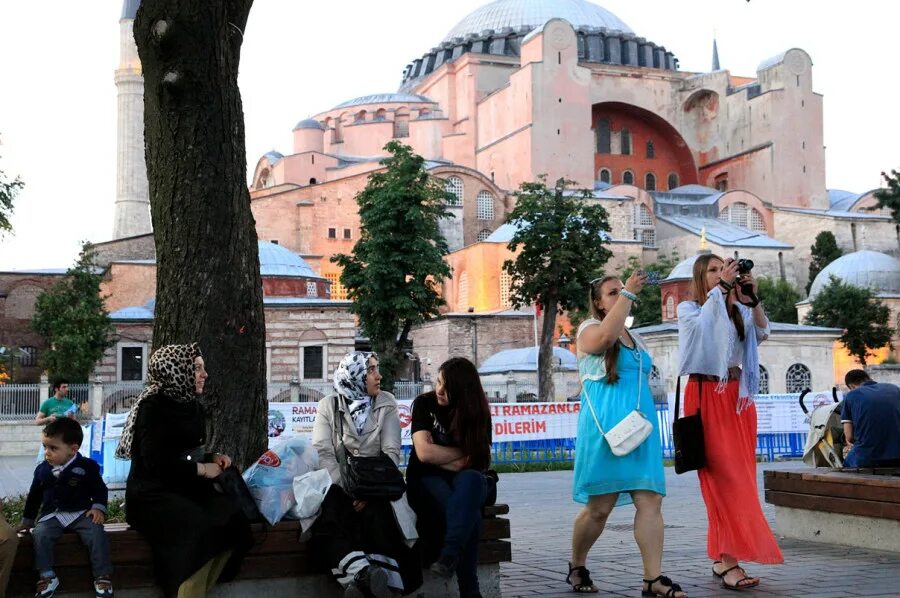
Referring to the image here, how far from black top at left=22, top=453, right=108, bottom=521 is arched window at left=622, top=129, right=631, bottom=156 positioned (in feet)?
206

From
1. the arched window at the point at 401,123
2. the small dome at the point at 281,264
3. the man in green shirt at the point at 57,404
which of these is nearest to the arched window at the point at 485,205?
the arched window at the point at 401,123

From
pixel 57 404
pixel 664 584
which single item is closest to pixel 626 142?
pixel 57 404

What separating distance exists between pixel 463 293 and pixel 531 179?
9.24 m

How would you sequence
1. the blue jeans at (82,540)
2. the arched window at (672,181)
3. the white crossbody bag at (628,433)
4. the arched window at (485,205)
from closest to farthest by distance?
the blue jeans at (82,540) < the white crossbody bag at (628,433) < the arched window at (485,205) < the arched window at (672,181)

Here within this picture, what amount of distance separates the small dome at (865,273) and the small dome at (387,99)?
1044 inches

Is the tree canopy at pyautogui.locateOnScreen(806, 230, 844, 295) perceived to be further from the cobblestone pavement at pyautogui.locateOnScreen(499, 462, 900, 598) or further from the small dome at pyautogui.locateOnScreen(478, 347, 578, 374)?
the cobblestone pavement at pyautogui.locateOnScreen(499, 462, 900, 598)

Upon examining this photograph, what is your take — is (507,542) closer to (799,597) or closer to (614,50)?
(799,597)

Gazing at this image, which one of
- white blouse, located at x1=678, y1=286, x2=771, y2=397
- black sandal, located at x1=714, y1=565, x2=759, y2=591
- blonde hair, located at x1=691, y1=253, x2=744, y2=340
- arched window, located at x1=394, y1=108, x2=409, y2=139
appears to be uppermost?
arched window, located at x1=394, y1=108, x2=409, y2=139

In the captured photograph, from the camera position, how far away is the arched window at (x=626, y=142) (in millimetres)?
66312

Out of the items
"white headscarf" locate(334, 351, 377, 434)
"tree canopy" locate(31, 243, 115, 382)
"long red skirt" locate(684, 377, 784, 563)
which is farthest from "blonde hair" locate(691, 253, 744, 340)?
"tree canopy" locate(31, 243, 115, 382)

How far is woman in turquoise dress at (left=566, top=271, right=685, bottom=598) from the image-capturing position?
571 centimetres

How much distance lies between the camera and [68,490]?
502 cm

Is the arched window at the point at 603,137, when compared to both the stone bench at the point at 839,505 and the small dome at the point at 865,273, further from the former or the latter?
the stone bench at the point at 839,505

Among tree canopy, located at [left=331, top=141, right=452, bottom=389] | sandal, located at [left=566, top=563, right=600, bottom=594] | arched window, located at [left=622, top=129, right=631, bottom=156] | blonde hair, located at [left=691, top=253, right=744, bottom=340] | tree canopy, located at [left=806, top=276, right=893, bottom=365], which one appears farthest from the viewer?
arched window, located at [left=622, top=129, right=631, bottom=156]
